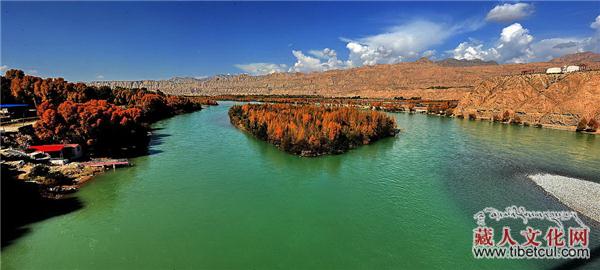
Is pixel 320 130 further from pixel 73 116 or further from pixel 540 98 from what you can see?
pixel 540 98

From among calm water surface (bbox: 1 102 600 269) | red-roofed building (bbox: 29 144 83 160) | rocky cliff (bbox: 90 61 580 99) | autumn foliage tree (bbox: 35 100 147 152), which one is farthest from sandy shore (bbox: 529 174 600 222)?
rocky cliff (bbox: 90 61 580 99)

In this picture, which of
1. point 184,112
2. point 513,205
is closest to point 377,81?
point 184,112

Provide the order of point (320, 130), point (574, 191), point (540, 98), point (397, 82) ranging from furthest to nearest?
point (397, 82)
point (540, 98)
point (320, 130)
point (574, 191)

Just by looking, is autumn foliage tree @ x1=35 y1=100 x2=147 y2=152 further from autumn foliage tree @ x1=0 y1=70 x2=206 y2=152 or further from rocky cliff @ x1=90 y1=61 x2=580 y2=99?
rocky cliff @ x1=90 y1=61 x2=580 y2=99

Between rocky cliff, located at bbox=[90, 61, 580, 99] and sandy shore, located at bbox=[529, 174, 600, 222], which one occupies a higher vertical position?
rocky cliff, located at bbox=[90, 61, 580, 99]

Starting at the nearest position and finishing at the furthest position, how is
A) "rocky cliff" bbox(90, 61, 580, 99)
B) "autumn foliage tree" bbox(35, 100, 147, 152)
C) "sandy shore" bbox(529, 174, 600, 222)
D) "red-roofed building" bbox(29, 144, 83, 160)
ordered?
"sandy shore" bbox(529, 174, 600, 222) < "red-roofed building" bbox(29, 144, 83, 160) < "autumn foliage tree" bbox(35, 100, 147, 152) < "rocky cliff" bbox(90, 61, 580, 99)

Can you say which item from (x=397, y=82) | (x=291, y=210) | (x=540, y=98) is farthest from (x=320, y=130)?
(x=397, y=82)

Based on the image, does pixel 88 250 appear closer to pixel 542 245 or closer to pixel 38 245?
pixel 38 245
